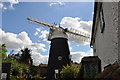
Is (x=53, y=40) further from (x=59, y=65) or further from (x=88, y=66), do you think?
(x=88, y=66)

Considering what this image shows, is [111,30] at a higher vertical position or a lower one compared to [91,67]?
higher

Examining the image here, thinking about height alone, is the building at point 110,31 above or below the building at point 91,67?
above

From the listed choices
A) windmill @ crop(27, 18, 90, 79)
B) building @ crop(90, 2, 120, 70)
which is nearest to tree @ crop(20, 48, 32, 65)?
windmill @ crop(27, 18, 90, 79)

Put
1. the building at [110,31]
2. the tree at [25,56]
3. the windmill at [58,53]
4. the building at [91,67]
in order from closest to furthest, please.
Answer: the building at [110,31] → the building at [91,67] → the windmill at [58,53] → the tree at [25,56]

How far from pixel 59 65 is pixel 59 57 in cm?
100

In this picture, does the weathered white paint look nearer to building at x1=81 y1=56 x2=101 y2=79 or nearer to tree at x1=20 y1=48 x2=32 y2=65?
building at x1=81 y1=56 x2=101 y2=79

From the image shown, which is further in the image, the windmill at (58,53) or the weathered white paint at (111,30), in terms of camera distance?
the windmill at (58,53)

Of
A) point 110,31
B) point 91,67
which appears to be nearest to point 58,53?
point 91,67

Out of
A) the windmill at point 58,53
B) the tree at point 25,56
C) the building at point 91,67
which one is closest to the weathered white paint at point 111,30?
the building at point 91,67

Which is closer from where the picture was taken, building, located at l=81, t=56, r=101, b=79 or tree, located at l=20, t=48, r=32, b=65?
building, located at l=81, t=56, r=101, b=79

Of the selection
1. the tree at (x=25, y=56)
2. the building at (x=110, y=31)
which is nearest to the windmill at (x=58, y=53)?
the tree at (x=25, y=56)

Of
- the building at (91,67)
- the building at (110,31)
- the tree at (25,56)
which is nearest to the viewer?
the building at (110,31)

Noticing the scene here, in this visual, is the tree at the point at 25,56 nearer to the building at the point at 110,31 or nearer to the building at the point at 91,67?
the building at the point at 91,67

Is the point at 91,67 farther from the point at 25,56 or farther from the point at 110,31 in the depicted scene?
the point at 25,56
